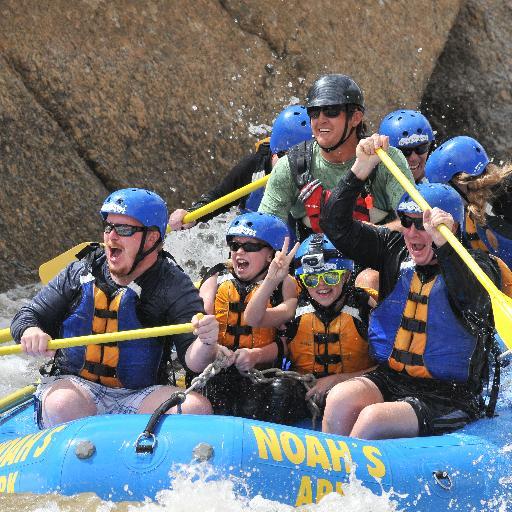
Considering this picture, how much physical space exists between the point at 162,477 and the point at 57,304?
1.11m

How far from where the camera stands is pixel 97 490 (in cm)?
411

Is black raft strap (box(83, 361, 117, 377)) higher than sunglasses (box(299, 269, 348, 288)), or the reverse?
sunglasses (box(299, 269, 348, 288))

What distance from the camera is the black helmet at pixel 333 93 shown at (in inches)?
212

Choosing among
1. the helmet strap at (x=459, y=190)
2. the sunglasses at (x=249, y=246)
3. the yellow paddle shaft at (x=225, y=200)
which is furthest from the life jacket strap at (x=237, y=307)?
the helmet strap at (x=459, y=190)

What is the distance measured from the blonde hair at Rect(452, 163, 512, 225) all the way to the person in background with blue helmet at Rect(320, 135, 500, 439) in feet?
4.13

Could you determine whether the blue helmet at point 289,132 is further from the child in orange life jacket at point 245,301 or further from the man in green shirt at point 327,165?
the child in orange life jacket at point 245,301

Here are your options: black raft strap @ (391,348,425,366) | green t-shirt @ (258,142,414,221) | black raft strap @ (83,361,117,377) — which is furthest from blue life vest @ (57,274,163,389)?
green t-shirt @ (258,142,414,221)

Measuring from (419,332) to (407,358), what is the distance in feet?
0.41

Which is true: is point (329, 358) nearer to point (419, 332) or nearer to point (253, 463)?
point (419, 332)

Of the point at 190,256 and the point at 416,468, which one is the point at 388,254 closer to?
the point at 416,468

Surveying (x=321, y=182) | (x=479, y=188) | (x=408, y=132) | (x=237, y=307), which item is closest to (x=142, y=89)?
(x=408, y=132)

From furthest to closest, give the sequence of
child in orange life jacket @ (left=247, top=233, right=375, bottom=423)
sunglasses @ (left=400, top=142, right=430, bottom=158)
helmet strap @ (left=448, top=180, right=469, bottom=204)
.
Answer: sunglasses @ (left=400, top=142, right=430, bottom=158) < helmet strap @ (left=448, top=180, right=469, bottom=204) < child in orange life jacket @ (left=247, top=233, right=375, bottom=423)

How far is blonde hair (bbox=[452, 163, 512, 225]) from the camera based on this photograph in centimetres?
614

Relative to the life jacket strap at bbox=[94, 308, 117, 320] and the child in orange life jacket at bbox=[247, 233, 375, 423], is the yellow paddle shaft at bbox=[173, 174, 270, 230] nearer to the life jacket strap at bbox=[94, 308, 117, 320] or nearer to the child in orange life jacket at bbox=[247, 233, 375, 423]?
the child in orange life jacket at bbox=[247, 233, 375, 423]
